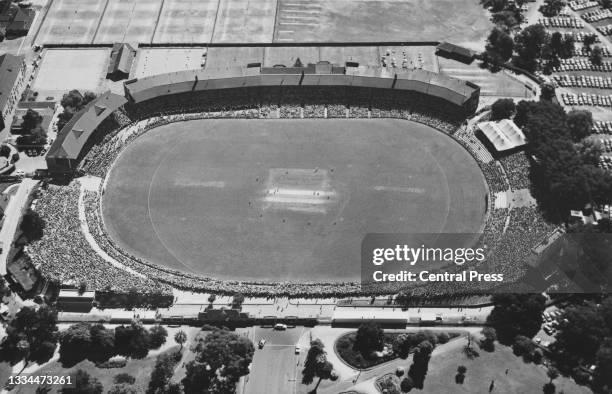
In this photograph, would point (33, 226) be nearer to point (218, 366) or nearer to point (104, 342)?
point (104, 342)

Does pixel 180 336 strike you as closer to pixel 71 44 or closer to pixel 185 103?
pixel 185 103

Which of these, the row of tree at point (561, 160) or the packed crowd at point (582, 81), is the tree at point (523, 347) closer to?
the row of tree at point (561, 160)

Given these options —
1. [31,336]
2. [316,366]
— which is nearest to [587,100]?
→ [316,366]

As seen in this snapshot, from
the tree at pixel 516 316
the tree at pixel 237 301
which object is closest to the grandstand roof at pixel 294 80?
the tree at pixel 516 316

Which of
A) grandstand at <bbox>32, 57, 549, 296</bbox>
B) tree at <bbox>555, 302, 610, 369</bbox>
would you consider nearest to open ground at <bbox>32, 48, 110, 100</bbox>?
grandstand at <bbox>32, 57, 549, 296</bbox>

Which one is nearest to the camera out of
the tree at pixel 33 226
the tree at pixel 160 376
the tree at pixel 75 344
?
the tree at pixel 160 376


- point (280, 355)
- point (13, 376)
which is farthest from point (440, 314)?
point (13, 376)

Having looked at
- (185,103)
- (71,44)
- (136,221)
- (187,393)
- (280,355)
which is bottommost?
(187,393)
